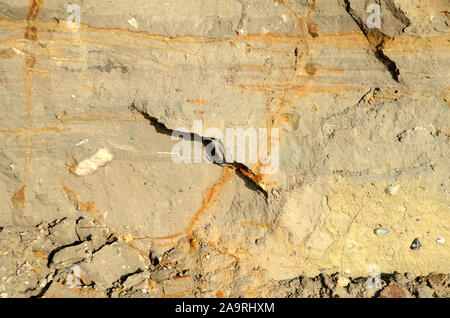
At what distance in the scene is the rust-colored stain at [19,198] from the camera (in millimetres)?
2695

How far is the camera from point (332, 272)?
2609 millimetres

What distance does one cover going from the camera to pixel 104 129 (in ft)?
8.79

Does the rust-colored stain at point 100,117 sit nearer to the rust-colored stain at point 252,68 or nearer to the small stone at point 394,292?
the rust-colored stain at point 252,68

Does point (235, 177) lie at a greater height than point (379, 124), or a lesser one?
lesser

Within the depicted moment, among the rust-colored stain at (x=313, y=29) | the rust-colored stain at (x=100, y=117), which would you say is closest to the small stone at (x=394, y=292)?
the rust-colored stain at (x=313, y=29)

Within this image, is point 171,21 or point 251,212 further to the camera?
point 251,212

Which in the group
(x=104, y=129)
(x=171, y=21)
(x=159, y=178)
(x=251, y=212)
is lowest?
(x=251, y=212)

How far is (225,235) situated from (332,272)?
0.71m

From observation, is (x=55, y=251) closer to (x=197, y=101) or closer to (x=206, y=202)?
(x=206, y=202)

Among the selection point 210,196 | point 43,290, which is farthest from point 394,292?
point 43,290

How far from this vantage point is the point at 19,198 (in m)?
2.70

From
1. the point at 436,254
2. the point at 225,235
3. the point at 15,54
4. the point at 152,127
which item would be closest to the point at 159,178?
the point at 152,127

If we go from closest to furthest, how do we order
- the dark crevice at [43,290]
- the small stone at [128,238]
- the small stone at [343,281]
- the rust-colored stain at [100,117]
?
the dark crevice at [43,290], the small stone at [343,281], the rust-colored stain at [100,117], the small stone at [128,238]

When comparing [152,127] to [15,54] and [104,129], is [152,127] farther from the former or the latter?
[15,54]
